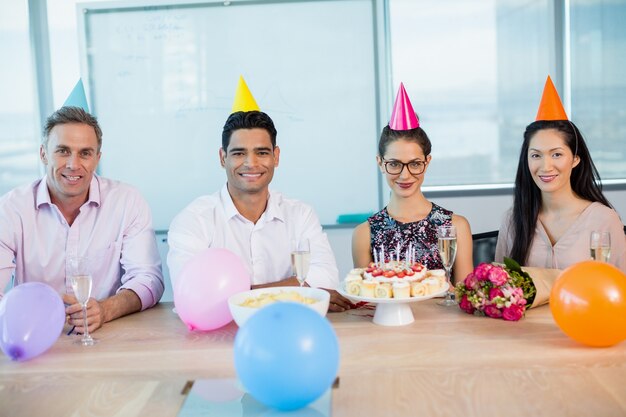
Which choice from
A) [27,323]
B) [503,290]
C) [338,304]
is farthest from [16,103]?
[503,290]

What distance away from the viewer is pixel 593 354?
146cm

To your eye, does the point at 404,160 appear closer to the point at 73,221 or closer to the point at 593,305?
the point at 593,305

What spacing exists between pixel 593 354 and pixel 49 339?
4.29 feet

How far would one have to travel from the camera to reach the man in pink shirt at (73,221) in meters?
2.32

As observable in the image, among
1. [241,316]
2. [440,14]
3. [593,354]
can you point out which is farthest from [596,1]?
[241,316]

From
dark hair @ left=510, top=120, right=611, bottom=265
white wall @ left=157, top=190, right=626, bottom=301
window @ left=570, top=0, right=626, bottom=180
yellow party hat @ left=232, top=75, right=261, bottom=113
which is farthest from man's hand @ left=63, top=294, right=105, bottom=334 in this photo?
window @ left=570, top=0, right=626, bottom=180

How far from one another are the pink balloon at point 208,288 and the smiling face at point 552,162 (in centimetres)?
123

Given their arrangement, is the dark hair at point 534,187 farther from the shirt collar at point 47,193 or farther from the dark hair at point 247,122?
the shirt collar at point 47,193

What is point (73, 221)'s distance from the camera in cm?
242

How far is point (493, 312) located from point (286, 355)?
2.76ft

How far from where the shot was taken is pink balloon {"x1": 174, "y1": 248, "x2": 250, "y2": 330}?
67.3 inches

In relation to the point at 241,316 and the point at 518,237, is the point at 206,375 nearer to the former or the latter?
the point at 241,316

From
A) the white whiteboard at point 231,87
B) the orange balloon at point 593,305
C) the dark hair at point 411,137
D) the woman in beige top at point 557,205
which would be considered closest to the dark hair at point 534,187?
the woman in beige top at point 557,205

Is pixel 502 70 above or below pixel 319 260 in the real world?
above
